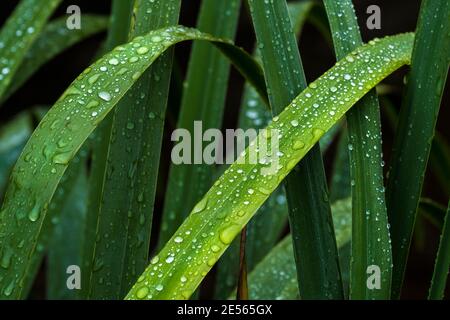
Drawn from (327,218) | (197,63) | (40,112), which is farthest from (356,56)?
(40,112)

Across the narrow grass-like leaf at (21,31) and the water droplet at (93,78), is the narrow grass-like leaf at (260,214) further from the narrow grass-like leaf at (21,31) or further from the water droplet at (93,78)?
the water droplet at (93,78)

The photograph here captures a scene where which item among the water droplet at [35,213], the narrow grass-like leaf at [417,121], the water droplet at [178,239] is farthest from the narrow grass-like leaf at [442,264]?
the water droplet at [35,213]

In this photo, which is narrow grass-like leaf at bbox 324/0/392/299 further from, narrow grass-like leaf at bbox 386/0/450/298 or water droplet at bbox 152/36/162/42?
water droplet at bbox 152/36/162/42

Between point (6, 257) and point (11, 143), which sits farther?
point (11, 143)

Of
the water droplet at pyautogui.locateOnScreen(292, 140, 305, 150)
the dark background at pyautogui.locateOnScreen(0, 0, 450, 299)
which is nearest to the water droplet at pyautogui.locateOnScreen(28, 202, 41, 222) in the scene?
the water droplet at pyautogui.locateOnScreen(292, 140, 305, 150)

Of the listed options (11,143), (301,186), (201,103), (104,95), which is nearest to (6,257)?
(104,95)

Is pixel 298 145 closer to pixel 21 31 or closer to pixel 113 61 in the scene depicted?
pixel 113 61
